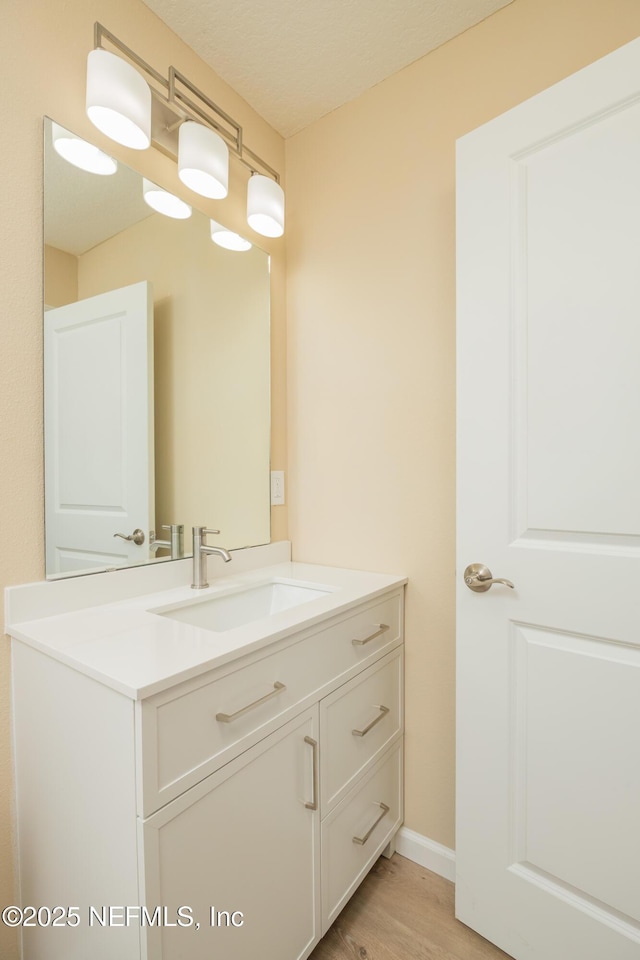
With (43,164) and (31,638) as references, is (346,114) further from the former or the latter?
(31,638)

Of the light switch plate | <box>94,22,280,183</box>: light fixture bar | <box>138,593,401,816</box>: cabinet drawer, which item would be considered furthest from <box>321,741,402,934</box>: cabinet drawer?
<box>94,22,280,183</box>: light fixture bar

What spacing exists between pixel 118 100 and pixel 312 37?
2.30 feet

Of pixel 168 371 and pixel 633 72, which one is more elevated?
pixel 633 72

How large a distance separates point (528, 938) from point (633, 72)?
196 cm

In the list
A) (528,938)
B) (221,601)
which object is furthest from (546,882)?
(221,601)

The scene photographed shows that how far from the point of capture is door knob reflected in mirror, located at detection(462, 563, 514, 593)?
117 centimetres

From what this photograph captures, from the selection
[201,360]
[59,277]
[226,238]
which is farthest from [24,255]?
[226,238]

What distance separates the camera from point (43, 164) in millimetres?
1065

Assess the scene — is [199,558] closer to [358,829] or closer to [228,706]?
[228,706]

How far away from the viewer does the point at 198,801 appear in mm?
807

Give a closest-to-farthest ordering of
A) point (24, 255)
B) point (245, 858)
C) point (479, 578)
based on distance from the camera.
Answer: point (245, 858), point (24, 255), point (479, 578)

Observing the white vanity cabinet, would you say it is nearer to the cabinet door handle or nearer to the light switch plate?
the cabinet door handle

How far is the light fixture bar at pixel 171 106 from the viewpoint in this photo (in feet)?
3.84

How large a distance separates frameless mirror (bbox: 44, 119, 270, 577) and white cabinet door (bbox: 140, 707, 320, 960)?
0.60 metres
